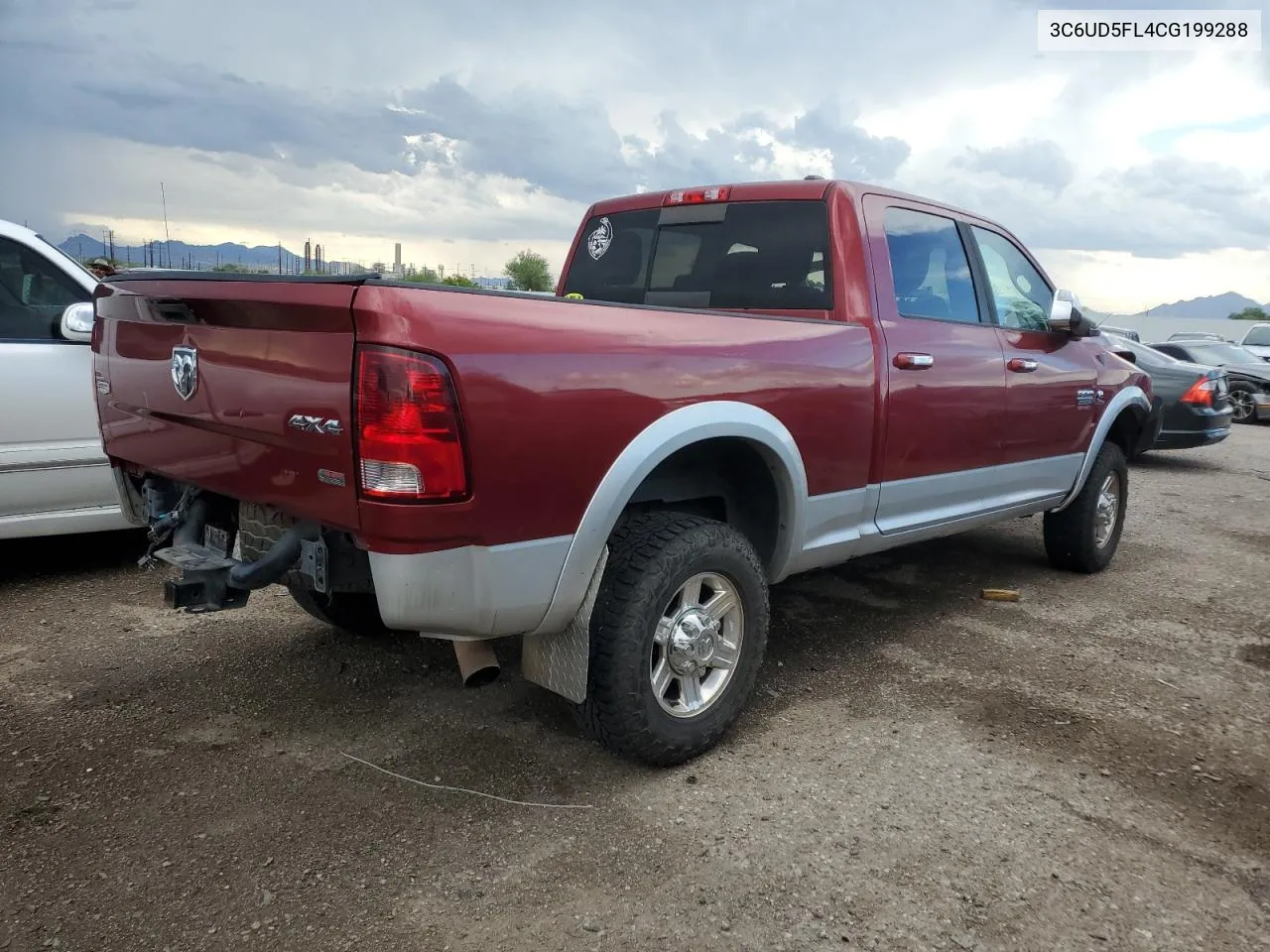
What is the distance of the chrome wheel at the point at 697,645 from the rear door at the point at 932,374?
0.97m

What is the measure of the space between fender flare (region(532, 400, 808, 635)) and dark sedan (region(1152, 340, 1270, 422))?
43.4 ft

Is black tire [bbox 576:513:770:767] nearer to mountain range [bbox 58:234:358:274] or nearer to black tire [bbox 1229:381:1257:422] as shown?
mountain range [bbox 58:234:358:274]

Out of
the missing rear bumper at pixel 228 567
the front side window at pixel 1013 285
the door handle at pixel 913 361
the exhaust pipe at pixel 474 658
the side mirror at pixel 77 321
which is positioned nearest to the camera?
the missing rear bumper at pixel 228 567

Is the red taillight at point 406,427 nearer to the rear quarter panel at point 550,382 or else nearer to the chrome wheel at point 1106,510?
the rear quarter panel at point 550,382

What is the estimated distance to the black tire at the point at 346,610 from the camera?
3746 mm

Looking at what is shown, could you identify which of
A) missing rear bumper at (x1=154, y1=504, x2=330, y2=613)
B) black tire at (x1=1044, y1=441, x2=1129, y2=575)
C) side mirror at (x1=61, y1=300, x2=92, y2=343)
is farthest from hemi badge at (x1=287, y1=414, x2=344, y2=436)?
black tire at (x1=1044, y1=441, x2=1129, y2=575)

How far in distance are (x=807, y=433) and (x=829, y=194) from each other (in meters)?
1.05

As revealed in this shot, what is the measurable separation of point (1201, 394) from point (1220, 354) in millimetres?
5979

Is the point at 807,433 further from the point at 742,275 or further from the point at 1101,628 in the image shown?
the point at 1101,628

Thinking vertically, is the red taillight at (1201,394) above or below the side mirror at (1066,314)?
below

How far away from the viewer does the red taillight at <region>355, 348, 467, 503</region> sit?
221cm

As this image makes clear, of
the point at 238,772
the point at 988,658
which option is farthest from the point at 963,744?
the point at 238,772

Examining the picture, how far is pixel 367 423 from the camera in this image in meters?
2.23

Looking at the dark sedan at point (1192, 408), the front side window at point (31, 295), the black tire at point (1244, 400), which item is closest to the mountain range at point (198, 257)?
the front side window at point (31, 295)
